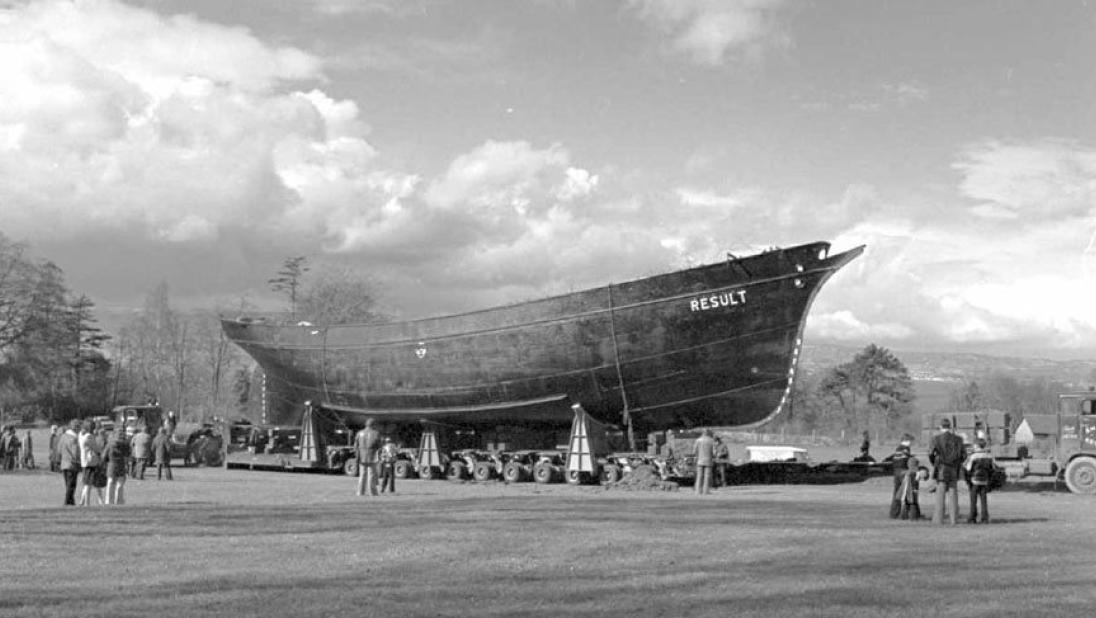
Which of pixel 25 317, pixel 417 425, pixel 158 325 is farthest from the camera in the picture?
pixel 158 325

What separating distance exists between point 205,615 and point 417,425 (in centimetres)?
2109

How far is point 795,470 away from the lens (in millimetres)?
25375

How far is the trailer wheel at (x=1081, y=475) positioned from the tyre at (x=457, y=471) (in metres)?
13.7

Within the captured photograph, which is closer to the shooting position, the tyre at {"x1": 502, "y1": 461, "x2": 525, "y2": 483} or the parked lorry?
the parked lorry

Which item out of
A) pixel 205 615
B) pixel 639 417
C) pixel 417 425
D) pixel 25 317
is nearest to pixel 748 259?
pixel 639 417

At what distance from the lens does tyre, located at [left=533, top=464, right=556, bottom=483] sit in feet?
80.2

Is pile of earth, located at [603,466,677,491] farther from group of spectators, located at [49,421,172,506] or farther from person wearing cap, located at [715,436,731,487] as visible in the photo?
group of spectators, located at [49,421,172,506]

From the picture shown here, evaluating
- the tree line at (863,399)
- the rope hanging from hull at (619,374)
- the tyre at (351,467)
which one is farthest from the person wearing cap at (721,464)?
the tree line at (863,399)

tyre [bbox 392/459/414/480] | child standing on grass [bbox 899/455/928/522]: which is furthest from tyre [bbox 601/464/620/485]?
child standing on grass [bbox 899/455/928/522]

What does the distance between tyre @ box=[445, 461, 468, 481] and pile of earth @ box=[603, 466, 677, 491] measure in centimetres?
430

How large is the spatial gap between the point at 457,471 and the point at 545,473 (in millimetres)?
2504

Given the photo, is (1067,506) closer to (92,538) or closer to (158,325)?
(92,538)

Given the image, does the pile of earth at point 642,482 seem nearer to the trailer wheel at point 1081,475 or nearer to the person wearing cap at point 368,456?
the person wearing cap at point 368,456

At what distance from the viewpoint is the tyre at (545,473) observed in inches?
962
